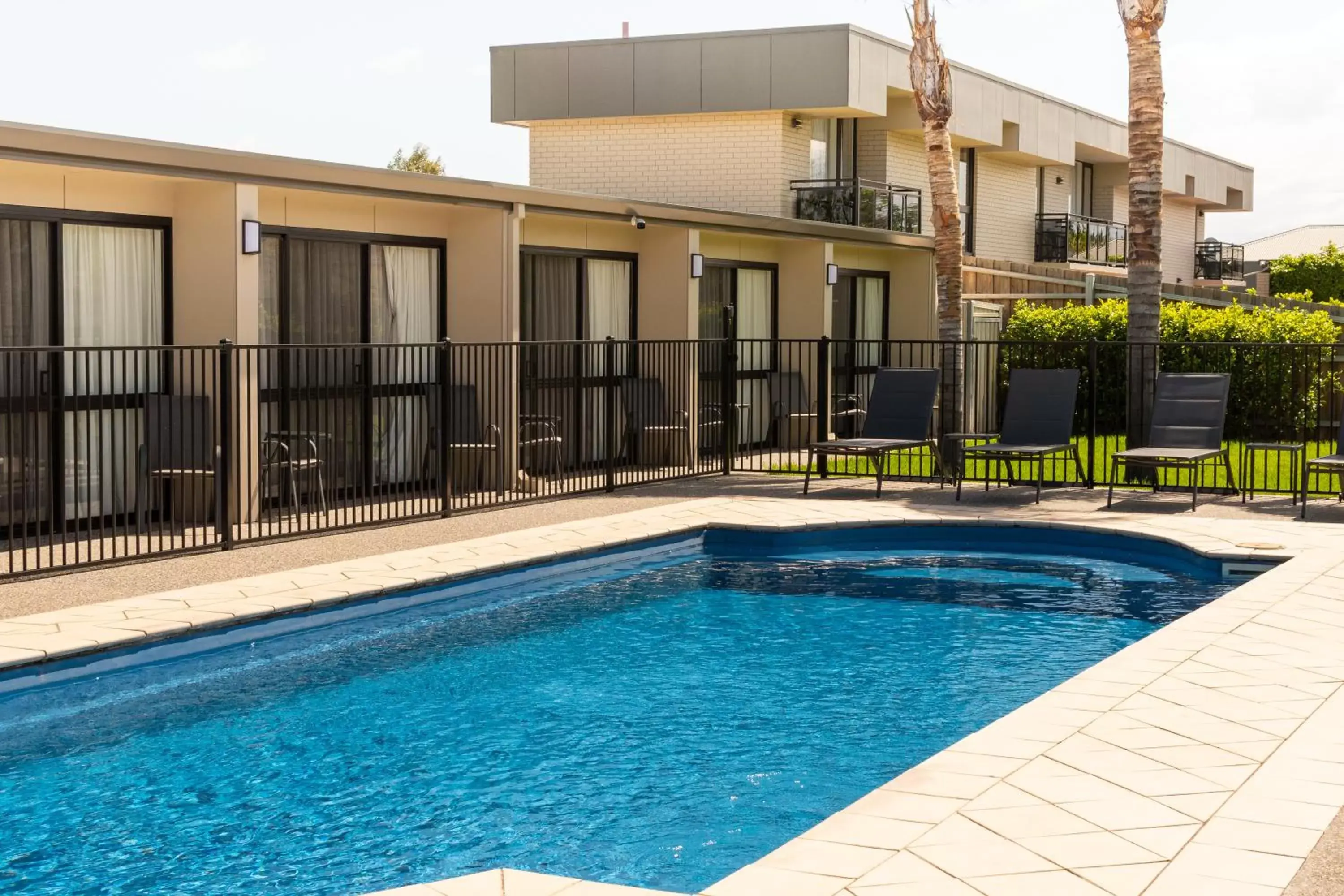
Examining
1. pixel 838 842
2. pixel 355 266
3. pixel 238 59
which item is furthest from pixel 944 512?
pixel 238 59

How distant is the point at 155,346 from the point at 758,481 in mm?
7137

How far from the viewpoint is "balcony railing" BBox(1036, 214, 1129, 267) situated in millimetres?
31672

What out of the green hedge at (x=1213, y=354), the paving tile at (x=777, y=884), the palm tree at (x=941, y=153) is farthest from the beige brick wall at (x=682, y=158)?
the paving tile at (x=777, y=884)

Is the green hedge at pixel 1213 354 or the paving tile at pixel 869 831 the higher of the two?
the green hedge at pixel 1213 354

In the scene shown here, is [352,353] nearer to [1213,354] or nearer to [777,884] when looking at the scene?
[777,884]

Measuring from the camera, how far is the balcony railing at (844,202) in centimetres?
2377

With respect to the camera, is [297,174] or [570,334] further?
[570,334]

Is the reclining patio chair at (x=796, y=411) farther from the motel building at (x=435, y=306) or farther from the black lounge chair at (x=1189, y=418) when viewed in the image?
the black lounge chair at (x=1189, y=418)

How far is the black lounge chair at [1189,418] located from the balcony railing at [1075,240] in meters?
18.5

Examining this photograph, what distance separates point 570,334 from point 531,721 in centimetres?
930

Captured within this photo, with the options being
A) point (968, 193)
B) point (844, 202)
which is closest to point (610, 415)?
point (844, 202)

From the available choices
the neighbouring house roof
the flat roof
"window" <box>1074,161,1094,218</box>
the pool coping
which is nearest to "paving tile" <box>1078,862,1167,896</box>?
the pool coping

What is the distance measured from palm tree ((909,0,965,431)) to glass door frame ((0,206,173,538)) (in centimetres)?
958

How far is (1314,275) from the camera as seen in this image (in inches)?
1948
